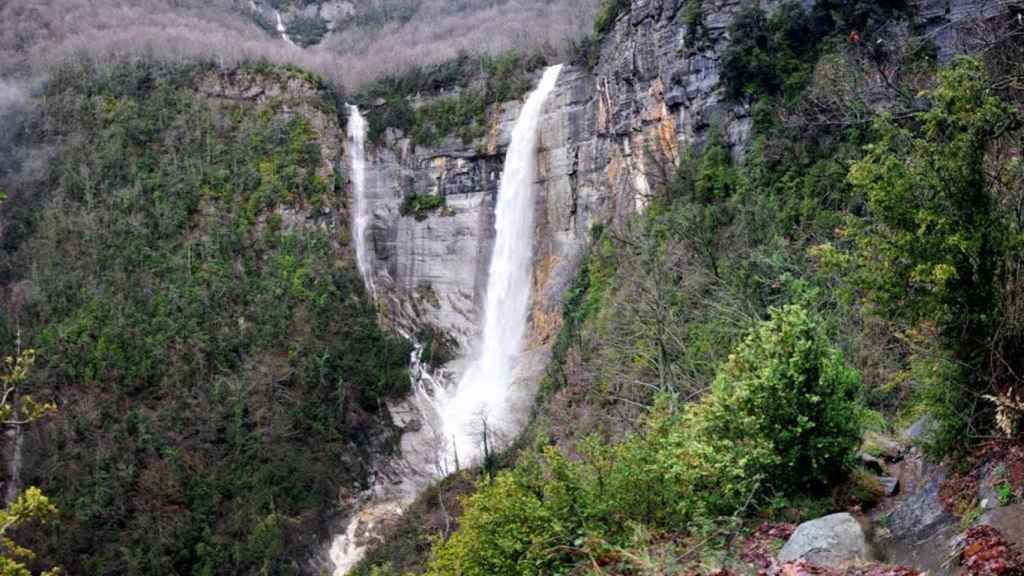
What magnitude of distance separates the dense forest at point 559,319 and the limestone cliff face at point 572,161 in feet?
2.36

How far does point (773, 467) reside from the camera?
1077 centimetres

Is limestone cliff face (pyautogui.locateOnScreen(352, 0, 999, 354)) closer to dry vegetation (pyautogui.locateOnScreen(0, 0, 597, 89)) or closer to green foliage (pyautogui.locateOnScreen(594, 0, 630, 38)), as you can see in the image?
green foliage (pyautogui.locateOnScreen(594, 0, 630, 38))

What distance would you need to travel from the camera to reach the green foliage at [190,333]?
1757 inches

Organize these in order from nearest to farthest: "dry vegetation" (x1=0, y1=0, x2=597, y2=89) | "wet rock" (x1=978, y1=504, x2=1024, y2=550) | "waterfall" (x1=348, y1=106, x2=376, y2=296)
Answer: "wet rock" (x1=978, y1=504, x2=1024, y2=550)
"waterfall" (x1=348, y1=106, x2=376, y2=296)
"dry vegetation" (x1=0, y1=0, x2=597, y2=89)

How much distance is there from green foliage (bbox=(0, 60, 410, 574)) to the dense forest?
19cm

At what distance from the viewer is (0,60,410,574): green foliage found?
44.6 metres

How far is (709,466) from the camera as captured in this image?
10273 mm

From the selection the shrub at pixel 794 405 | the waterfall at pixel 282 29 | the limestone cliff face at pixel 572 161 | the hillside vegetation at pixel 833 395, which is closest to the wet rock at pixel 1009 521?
the hillside vegetation at pixel 833 395

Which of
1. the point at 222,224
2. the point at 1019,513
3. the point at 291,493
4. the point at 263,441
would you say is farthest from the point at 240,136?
the point at 1019,513

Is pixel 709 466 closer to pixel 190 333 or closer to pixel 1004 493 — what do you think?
pixel 1004 493

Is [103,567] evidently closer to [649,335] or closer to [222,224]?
[222,224]

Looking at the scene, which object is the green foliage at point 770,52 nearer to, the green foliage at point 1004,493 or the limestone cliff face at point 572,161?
the limestone cliff face at point 572,161

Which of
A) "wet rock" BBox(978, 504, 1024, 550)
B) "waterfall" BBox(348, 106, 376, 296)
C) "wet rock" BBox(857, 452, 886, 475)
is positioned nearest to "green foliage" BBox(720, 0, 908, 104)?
"wet rock" BBox(857, 452, 886, 475)

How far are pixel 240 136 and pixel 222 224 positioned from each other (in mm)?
8039
